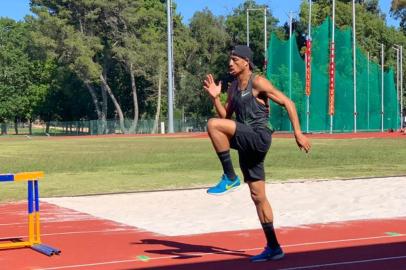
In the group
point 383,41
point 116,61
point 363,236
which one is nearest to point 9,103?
point 116,61

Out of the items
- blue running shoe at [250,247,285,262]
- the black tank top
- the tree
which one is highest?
the tree

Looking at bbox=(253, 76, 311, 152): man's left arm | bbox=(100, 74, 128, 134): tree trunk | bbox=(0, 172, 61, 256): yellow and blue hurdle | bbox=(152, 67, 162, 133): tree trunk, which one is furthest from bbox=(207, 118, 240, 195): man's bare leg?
bbox=(152, 67, 162, 133): tree trunk

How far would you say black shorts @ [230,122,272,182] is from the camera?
23.4 feet

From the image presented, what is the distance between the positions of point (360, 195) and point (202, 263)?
25.0 ft

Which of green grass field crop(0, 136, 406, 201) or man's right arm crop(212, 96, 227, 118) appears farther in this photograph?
green grass field crop(0, 136, 406, 201)

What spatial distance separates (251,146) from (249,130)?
0.57ft

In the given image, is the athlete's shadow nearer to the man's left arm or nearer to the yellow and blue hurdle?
the yellow and blue hurdle

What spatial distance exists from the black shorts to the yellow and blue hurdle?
285 centimetres

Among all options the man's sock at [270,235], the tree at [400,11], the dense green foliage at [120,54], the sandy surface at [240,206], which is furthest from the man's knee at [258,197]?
the tree at [400,11]

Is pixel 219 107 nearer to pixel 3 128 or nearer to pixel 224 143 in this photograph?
pixel 224 143

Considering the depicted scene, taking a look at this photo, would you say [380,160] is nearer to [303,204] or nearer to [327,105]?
[303,204]

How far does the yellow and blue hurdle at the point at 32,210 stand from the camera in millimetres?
8820

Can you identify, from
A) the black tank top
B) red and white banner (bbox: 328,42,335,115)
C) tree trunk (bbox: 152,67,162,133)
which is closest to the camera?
the black tank top

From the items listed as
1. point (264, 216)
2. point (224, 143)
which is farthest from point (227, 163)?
point (264, 216)
